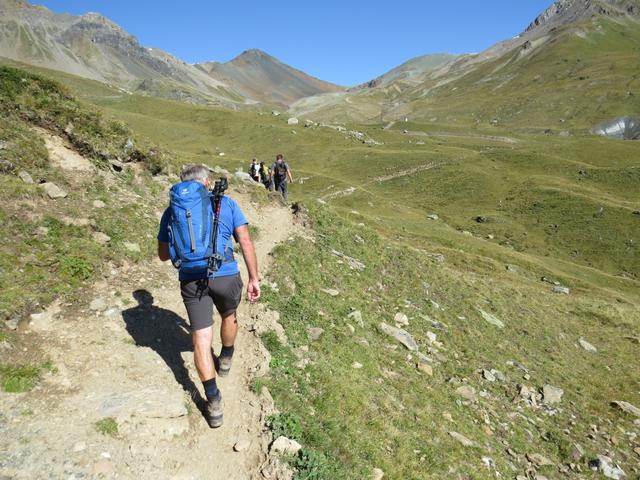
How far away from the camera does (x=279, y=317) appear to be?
12016mm

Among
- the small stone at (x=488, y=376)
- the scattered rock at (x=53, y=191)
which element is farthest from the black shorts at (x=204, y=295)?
the small stone at (x=488, y=376)

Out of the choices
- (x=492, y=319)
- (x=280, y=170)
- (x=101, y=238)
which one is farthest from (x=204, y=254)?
(x=280, y=170)

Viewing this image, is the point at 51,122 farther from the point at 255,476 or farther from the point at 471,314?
the point at 471,314

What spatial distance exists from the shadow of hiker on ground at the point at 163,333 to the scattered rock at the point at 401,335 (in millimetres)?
7395

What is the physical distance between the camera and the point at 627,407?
17.1 m

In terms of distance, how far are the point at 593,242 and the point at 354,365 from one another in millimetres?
45785

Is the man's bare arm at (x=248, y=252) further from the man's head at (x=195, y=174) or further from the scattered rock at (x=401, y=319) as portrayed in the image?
the scattered rock at (x=401, y=319)

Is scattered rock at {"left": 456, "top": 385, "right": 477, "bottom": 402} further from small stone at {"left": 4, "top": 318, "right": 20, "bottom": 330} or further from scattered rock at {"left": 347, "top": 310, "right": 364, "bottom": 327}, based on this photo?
small stone at {"left": 4, "top": 318, "right": 20, "bottom": 330}

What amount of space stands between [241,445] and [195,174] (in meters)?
4.63

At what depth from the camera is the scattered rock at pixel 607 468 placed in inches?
516

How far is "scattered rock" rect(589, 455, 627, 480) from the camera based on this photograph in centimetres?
1309

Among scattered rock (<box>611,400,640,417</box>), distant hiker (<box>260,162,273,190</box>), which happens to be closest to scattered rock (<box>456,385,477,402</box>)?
scattered rock (<box>611,400,640,417</box>)

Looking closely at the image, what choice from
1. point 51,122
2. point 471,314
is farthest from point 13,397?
point 471,314

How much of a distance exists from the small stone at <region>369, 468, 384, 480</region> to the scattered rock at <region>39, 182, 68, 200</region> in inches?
460
